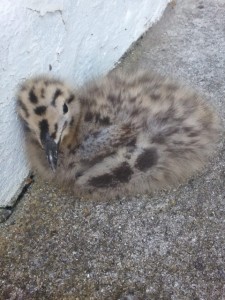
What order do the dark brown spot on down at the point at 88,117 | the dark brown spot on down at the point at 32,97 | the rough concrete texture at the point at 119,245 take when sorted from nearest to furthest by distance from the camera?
the rough concrete texture at the point at 119,245
the dark brown spot on down at the point at 32,97
the dark brown spot on down at the point at 88,117

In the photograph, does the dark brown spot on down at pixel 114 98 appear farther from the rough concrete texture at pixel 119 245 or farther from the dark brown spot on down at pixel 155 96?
the rough concrete texture at pixel 119 245

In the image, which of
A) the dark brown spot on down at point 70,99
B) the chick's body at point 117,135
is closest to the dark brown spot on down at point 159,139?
the chick's body at point 117,135

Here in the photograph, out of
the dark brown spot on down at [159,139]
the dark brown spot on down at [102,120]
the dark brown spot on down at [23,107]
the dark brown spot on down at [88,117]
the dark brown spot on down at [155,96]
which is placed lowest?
the dark brown spot on down at [159,139]

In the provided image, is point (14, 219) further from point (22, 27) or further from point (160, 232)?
point (22, 27)

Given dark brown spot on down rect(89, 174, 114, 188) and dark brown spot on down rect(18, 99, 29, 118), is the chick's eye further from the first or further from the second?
dark brown spot on down rect(89, 174, 114, 188)

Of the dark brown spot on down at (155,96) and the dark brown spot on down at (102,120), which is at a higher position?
the dark brown spot on down at (102,120)

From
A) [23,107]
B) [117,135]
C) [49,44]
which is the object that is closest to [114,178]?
[117,135]
